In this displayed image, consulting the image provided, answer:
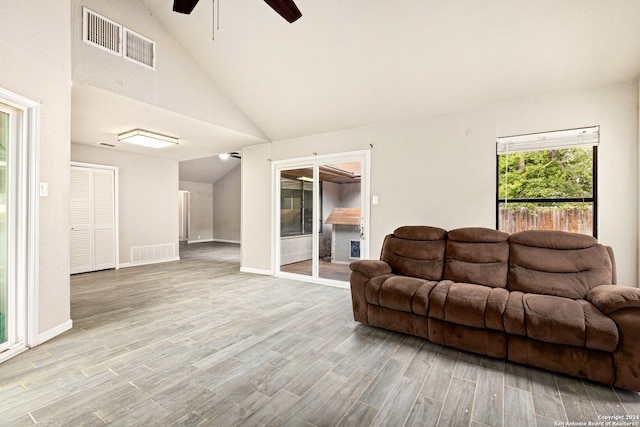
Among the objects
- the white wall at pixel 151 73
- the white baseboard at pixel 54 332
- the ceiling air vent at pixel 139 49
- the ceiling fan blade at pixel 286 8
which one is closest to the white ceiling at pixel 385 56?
the white wall at pixel 151 73

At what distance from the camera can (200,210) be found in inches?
462

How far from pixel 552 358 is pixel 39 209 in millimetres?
4449

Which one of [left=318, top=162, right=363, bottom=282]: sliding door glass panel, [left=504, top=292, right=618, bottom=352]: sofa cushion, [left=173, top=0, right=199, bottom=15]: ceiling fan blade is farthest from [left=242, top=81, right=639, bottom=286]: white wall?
[left=173, top=0, right=199, bottom=15]: ceiling fan blade

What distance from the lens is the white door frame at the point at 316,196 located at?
438 centimetres

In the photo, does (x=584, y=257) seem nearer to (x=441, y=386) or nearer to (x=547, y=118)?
(x=547, y=118)

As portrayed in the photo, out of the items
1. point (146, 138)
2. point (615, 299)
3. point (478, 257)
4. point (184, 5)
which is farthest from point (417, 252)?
point (146, 138)

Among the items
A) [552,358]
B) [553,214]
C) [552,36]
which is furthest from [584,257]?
[552,36]

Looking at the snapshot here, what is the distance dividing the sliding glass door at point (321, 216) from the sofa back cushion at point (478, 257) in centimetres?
147

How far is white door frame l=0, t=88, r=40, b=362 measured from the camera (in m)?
2.49

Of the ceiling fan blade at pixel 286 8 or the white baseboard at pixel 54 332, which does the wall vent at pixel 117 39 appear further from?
the white baseboard at pixel 54 332

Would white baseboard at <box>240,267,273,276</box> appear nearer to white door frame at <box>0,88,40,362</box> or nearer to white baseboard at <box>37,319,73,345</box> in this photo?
white baseboard at <box>37,319,73,345</box>

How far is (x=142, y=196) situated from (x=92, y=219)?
1120mm

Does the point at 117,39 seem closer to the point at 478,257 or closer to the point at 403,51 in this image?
the point at 403,51

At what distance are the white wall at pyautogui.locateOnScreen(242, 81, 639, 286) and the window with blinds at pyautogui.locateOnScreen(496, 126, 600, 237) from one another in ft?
0.30
